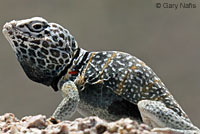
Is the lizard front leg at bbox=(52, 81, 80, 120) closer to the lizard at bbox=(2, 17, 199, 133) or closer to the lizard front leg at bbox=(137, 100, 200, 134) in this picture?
the lizard at bbox=(2, 17, 199, 133)

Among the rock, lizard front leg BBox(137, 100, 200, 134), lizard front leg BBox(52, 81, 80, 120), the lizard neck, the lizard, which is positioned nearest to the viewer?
the rock

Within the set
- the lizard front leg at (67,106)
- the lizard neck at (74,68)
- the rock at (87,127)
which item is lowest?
the lizard front leg at (67,106)

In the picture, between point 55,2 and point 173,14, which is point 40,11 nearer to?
point 55,2

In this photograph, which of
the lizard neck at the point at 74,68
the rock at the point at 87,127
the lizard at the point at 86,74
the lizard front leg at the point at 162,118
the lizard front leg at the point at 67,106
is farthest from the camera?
the lizard neck at the point at 74,68

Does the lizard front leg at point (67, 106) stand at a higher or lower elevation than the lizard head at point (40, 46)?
lower

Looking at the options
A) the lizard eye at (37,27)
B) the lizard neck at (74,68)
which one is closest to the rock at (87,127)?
the lizard neck at (74,68)

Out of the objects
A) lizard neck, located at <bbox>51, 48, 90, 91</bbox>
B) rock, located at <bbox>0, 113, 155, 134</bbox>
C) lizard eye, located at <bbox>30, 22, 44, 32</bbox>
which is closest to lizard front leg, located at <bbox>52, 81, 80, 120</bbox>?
lizard neck, located at <bbox>51, 48, 90, 91</bbox>

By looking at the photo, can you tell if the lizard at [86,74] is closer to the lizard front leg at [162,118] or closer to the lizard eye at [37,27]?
the lizard eye at [37,27]
